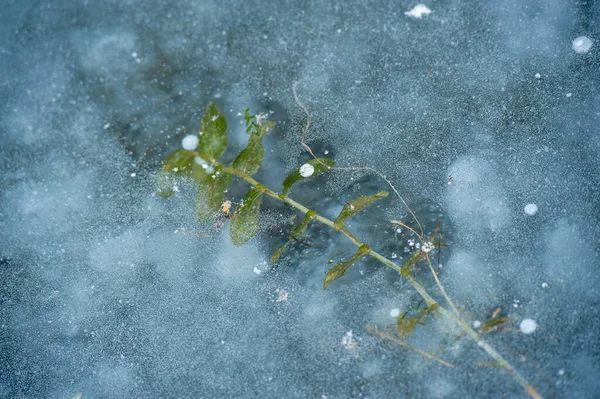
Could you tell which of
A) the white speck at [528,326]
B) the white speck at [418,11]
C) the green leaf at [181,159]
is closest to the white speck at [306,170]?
the green leaf at [181,159]

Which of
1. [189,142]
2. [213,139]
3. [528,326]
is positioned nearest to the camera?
[213,139]

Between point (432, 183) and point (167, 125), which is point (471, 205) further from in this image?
point (167, 125)

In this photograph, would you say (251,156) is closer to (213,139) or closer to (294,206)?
(213,139)

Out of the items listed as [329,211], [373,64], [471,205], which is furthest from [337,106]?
[471,205]

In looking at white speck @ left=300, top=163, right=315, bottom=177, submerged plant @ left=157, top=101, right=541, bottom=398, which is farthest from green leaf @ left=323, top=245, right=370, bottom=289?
white speck @ left=300, top=163, right=315, bottom=177

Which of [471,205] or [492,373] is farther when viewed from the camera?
[471,205]

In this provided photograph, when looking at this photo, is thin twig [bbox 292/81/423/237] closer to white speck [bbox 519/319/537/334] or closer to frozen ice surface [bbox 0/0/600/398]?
frozen ice surface [bbox 0/0/600/398]

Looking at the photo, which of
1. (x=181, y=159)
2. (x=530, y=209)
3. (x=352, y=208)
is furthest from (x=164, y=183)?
(x=530, y=209)

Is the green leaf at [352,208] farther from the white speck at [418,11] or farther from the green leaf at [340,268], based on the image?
the white speck at [418,11]
